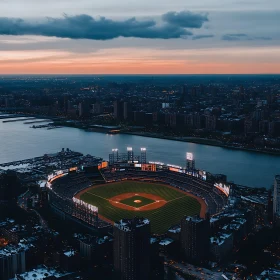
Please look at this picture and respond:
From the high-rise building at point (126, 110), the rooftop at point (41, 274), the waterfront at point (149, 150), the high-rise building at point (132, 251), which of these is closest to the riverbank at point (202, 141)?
the waterfront at point (149, 150)

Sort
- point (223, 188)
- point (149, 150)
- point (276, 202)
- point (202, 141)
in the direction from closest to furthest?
point (276, 202) → point (223, 188) → point (149, 150) → point (202, 141)

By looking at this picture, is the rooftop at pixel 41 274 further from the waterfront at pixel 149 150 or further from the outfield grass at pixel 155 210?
the waterfront at pixel 149 150

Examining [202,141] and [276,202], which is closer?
[276,202]

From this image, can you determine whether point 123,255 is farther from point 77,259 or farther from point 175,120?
point 175,120

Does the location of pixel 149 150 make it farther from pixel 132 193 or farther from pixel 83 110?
pixel 83 110

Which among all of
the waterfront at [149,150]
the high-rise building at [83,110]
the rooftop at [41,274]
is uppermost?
the high-rise building at [83,110]

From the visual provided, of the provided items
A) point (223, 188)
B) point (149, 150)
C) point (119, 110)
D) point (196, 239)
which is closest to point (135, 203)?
point (223, 188)

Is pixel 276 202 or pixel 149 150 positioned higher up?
pixel 276 202

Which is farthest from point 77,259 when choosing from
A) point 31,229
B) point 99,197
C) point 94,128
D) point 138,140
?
point 94,128
